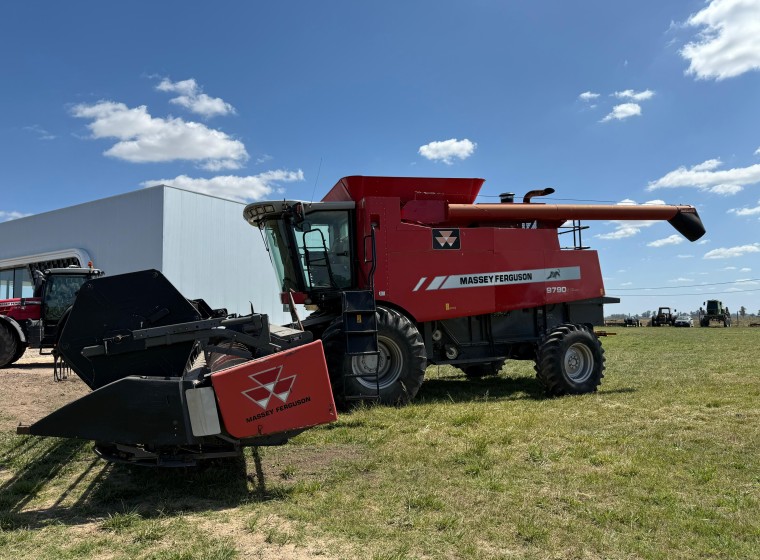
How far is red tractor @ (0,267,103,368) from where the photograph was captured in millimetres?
12953

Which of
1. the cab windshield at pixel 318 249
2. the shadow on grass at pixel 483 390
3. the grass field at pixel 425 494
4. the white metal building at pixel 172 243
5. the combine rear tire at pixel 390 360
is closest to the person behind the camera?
the grass field at pixel 425 494

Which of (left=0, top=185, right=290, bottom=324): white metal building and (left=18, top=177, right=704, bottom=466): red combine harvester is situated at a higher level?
(left=0, top=185, right=290, bottom=324): white metal building

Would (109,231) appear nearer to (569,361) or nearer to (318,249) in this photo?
(318,249)

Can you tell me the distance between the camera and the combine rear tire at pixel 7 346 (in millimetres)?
12875

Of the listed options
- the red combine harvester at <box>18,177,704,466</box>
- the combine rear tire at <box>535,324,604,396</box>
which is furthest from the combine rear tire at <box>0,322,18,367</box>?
the combine rear tire at <box>535,324,604,396</box>

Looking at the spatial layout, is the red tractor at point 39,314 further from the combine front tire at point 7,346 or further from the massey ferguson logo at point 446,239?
the massey ferguson logo at point 446,239

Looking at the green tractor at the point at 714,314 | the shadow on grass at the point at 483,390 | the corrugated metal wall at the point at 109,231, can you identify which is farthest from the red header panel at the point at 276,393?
the green tractor at the point at 714,314

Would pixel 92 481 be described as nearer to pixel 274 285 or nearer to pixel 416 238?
pixel 416 238

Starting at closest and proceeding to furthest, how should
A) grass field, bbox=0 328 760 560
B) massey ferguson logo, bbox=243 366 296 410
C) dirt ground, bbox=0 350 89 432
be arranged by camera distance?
grass field, bbox=0 328 760 560 < massey ferguson logo, bbox=243 366 296 410 < dirt ground, bbox=0 350 89 432

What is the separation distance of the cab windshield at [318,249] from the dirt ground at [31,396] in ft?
11.7

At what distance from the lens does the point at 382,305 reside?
802 cm

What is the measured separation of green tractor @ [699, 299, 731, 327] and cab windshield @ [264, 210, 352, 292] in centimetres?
4886

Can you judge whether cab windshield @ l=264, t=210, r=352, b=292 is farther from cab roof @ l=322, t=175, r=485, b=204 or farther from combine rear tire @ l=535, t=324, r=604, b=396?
combine rear tire @ l=535, t=324, r=604, b=396

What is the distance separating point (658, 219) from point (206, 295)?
14849mm
